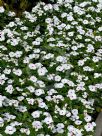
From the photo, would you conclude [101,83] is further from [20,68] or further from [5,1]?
[5,1]

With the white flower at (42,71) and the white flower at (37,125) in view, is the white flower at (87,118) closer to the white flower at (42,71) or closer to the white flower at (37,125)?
the white flower at (37,125)

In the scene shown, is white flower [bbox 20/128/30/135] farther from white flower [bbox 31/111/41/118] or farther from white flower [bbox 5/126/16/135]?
white flower [bbox 31/111/41/118]

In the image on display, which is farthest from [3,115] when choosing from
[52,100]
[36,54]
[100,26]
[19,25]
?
[100,26]

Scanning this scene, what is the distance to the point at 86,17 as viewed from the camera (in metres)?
7.54

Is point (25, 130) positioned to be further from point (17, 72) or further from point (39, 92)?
point (17, 72)

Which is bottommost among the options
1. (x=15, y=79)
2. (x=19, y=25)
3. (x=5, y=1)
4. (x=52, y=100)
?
(x=52, y=100)

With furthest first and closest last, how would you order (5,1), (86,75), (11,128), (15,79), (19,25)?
(5,1), (19,25), (86,75), (15,79), (11,128)

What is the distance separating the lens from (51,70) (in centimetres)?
618

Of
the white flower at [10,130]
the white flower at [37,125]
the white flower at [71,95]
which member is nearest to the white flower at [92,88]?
the white flower at [71,95]

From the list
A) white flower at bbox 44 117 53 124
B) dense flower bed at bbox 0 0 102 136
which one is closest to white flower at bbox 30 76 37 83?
dense flower bed at bbox 0 0 102 136

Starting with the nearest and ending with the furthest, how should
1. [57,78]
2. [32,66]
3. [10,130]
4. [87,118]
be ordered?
[10,130] → [87,118] → [57,78] → [32,66]

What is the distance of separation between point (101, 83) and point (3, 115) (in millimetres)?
1561

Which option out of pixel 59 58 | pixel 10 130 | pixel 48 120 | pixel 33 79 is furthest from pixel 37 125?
pixel 59 58

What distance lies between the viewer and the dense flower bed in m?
5.34
